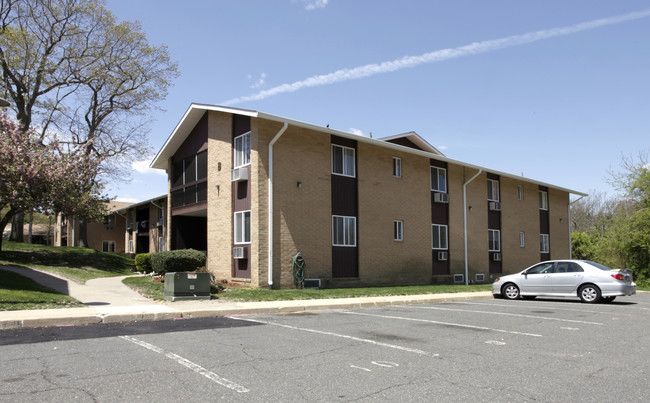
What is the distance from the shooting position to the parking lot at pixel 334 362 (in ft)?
17.5

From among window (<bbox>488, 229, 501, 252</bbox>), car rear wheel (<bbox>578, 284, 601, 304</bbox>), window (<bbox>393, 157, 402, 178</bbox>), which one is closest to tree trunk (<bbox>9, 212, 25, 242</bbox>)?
window (<bbox>393, 157, 402, 178</bbox>)

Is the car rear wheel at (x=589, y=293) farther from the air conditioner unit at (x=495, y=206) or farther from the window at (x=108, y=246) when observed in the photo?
the window at (x=108, y=246)

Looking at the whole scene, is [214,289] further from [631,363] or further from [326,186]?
[631,363]

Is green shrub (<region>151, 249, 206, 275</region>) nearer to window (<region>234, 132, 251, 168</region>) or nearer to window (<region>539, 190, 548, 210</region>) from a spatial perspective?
window (<region>234, 132, 251, 168</region>)

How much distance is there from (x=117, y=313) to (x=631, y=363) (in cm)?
945

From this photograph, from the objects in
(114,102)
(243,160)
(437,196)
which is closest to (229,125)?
(243,160)

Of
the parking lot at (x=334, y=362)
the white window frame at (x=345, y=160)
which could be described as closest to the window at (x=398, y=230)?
the white window frame at (x=345, y=160)

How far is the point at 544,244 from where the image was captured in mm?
33969

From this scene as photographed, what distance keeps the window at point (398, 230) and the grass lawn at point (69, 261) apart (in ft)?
44.4

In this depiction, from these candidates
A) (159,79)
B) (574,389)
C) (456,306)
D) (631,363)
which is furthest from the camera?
Result: (159,79)

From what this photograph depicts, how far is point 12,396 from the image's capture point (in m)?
5.01

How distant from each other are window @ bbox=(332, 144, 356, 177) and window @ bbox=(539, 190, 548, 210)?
18.1 meters

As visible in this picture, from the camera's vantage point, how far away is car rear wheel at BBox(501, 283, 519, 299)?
58.6ft

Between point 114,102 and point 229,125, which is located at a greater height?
point 114,102
